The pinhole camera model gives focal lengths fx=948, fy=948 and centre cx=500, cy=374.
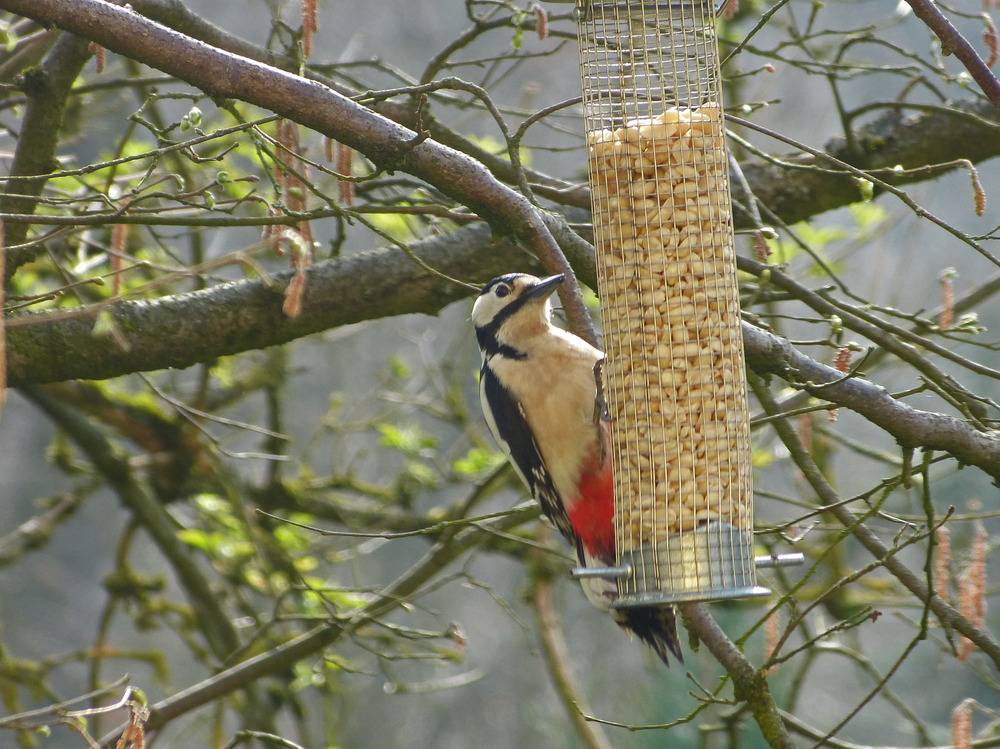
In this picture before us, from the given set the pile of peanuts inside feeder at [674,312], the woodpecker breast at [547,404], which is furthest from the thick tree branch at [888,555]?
the woodpecker breast at [547,404]

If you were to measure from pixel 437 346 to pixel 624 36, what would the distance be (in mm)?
7794

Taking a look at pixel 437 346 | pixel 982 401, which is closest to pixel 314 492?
pixel 982 401

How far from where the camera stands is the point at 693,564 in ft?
7.88

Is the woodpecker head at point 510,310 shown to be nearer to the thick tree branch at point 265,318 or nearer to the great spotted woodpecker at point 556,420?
the great spotted woodpecker at point 556,420

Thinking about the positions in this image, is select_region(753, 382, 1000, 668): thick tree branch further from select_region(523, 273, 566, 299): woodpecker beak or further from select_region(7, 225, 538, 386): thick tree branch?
select_region(7, 225, 538, 386): thick tree branch

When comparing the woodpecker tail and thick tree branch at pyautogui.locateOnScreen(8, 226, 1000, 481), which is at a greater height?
thick tree branch at pyautogui.locateOnScreen(8, 226, 1000, 481)

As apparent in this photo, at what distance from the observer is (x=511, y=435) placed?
3.37 metres

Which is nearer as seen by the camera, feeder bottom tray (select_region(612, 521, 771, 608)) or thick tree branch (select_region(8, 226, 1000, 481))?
feeder bottom tray (select_region(612, 521, 771, 608))

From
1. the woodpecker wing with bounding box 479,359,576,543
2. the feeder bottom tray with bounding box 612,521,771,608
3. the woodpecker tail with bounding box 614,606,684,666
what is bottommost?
the woodpecker tail with bounding box 614,606,684,666

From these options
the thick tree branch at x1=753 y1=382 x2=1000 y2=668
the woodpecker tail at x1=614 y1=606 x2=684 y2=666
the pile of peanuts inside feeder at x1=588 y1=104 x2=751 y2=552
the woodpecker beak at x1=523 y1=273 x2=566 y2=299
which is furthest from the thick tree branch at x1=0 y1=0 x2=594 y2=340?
the woodpecker tail at x1=614 y1=606 x2=684 y2=666

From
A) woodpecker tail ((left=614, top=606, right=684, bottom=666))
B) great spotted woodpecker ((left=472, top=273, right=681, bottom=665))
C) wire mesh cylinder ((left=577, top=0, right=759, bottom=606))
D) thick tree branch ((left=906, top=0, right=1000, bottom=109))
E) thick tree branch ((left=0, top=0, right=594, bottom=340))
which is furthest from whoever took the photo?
great spotted woodpecker ((left=472, top=273, right=681, bottom=665))

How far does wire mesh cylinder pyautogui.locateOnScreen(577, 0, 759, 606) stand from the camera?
2533 mm

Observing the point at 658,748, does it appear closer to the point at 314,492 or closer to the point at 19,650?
the point at 314,492

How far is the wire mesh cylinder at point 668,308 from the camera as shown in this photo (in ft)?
8.31
